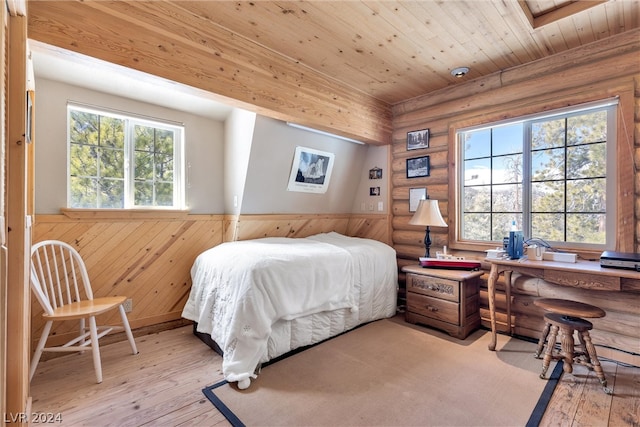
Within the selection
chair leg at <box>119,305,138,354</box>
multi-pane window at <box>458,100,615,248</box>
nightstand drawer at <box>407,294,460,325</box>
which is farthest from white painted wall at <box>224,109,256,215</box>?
multi-pane window at <box>458,100,615,248</box>

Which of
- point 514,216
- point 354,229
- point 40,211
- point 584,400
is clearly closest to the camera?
point 584,400

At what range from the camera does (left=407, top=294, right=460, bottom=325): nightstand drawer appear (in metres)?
2.80

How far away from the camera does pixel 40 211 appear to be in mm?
2438

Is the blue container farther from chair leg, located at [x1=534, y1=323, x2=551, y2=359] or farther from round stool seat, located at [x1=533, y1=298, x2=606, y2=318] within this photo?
chair leg, located at [x1=534, y1=323, x2=551, y2=359]

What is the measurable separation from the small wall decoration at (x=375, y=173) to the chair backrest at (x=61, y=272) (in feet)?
10.5

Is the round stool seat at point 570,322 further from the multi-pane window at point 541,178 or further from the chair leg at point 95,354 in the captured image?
the chair leg at point 95,354

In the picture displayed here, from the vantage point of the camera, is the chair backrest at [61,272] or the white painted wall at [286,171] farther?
the white painted wall at [286,171]

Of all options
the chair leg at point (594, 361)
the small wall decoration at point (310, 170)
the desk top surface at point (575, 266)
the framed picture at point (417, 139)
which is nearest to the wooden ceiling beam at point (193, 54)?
the small wall decoration at point (310, 170)

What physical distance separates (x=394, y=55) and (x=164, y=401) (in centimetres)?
309

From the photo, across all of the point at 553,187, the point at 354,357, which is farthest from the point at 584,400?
the point at 553,187

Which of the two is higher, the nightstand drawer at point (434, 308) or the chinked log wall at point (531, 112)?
the chinked log wall at point (531, 112)

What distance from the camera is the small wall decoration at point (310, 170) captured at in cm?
352

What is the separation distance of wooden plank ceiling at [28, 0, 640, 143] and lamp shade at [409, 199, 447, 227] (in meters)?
1.31

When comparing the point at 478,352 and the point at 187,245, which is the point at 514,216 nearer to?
the point at 478,352
